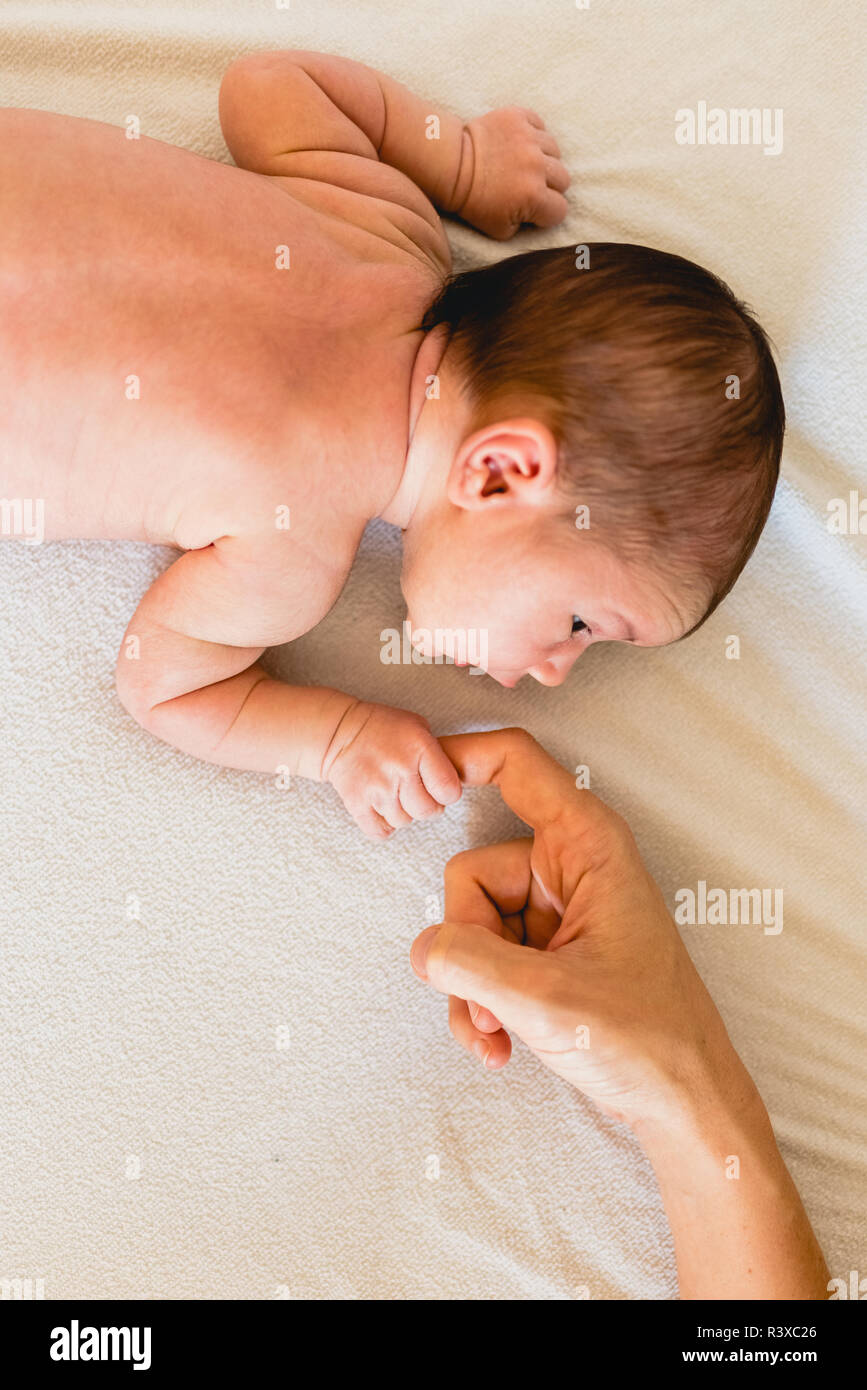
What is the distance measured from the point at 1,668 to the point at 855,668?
105 centimetres

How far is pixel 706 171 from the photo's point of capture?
1407mm

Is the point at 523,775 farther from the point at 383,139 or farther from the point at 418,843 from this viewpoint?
the point at 383,139

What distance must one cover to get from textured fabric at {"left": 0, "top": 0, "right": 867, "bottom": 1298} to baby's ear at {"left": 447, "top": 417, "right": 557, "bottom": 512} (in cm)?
30

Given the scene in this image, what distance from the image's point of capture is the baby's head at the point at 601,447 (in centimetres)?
102

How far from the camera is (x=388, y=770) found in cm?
127

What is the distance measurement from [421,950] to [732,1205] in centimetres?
41

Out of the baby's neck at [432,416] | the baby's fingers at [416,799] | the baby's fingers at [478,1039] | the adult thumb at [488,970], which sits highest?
the baby's neck at [432,416]

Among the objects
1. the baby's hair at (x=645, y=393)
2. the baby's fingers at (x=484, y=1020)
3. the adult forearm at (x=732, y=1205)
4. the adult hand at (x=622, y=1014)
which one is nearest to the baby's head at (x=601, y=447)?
the baby's hair at (x=645, y=393)

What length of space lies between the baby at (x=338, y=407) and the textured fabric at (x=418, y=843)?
130mm

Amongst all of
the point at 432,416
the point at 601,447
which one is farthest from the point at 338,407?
the point at 601,447

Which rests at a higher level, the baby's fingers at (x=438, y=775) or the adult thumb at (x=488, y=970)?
the baby's fingers at (x=438, y=775)

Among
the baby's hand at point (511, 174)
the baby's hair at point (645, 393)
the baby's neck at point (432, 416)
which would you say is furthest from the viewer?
the baby's hand at point (511, 174)

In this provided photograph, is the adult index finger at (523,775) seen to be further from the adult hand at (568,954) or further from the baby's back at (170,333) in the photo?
the baby's back at (170,333)
